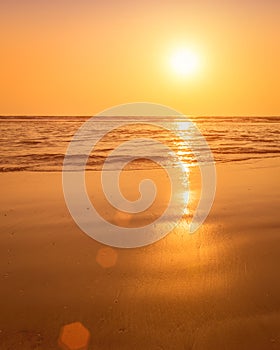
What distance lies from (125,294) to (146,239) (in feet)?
6.56

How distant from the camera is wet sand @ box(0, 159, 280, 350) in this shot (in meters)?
3.82

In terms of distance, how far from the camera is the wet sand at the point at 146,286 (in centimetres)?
382

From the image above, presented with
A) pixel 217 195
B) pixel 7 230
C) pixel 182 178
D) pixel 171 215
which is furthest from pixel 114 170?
pixel 7 230

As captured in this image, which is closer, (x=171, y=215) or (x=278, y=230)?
(x=278, y=230)

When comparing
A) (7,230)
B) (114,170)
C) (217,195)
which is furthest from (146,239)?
(114,170)

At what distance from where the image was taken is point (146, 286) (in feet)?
15.7

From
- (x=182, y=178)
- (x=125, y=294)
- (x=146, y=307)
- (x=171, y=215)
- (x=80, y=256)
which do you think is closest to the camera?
(x=146, y=307)

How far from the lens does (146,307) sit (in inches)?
169

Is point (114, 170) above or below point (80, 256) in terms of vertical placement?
above

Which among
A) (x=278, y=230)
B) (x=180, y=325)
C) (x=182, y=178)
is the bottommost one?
(x=180, y=325)

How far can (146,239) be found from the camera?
6543mm

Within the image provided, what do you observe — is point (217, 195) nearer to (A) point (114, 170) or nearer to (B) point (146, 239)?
(B) point (146, 239)

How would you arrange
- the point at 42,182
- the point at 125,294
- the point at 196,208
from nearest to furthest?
the point at 125,294 < the point at 196,208 < the point at 42,182

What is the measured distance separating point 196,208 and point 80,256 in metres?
3.59
